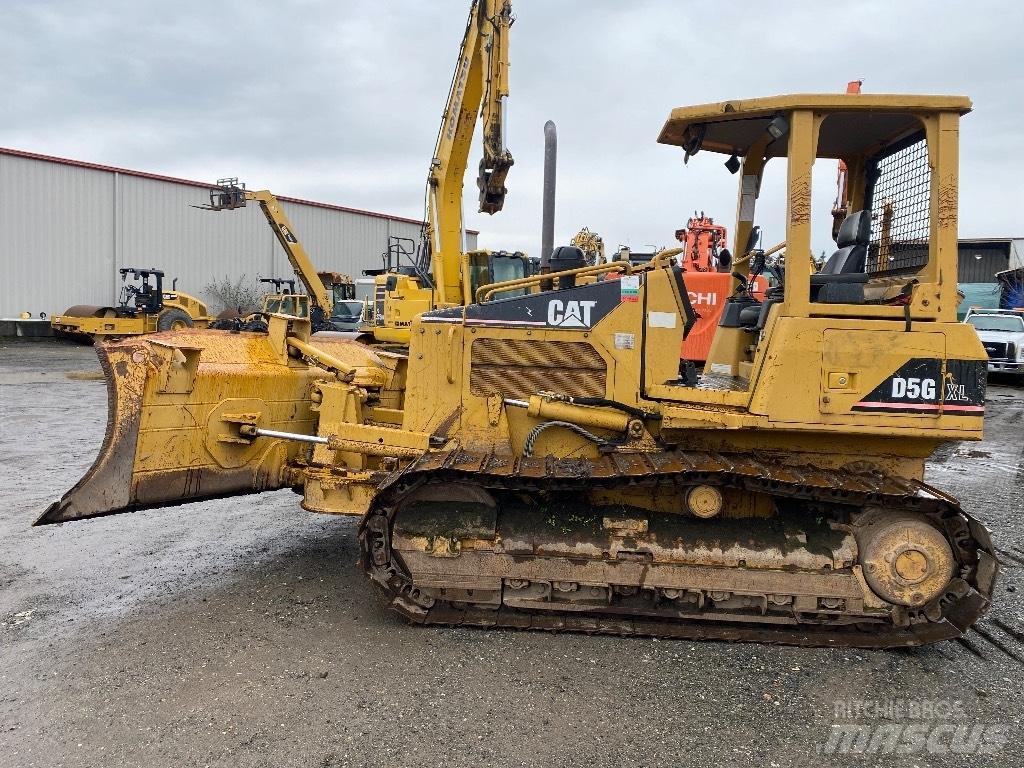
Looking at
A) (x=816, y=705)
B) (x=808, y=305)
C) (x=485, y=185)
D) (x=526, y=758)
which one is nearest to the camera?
(x=526, y=758)

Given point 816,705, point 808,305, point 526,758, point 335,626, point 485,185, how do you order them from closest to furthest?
point 526,758 → point 816,705 → point 808,305 → point 335,626 → point 485,185

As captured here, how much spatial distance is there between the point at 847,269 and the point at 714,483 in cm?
145

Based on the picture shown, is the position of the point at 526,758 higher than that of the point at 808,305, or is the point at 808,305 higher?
the point at 808,305

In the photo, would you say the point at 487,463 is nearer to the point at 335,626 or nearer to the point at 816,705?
the point at 335,626

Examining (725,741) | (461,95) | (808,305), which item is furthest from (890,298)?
(461,95)

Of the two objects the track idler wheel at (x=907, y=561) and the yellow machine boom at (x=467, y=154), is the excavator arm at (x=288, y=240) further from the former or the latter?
the track idler wheel at (x=907, y=561)

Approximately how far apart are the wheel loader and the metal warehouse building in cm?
3057

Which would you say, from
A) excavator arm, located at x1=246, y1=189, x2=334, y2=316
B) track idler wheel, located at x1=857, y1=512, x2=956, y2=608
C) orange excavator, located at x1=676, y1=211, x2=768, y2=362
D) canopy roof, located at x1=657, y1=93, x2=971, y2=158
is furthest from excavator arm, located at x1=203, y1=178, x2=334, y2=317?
track idler wheel, located at x1=857, y1=512, x2=956, y2=608

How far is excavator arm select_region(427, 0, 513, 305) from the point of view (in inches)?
353

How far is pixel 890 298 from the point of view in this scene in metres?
4.02

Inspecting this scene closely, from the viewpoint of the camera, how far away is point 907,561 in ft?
12.6

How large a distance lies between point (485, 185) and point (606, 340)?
591 cm
